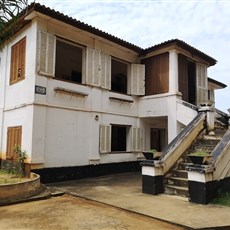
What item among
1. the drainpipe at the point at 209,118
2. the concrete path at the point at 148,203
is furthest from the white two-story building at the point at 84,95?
the concrete path at the point at 148,203

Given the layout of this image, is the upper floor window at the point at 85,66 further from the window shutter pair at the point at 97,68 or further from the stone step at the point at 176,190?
the stone step at the point at 176,190

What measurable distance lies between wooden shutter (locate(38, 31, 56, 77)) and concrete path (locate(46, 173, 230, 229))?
Answer: 4.19m

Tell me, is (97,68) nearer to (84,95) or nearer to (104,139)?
(84,95)

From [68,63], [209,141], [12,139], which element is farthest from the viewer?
[68,63]

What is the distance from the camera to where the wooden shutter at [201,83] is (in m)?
13.9

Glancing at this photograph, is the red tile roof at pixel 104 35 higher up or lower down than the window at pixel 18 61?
higher up

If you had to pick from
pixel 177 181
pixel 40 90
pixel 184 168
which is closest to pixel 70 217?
pixel 177 181

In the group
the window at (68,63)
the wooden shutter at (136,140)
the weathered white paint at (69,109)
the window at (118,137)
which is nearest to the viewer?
the weathered white paint at (69,109)

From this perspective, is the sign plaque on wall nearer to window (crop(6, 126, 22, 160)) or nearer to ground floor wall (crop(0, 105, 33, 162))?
ground floor wall (crop(0, 105, 33, 162))

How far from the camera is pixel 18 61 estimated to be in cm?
1085

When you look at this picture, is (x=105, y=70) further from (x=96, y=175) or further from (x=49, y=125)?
(x=96, y=175)

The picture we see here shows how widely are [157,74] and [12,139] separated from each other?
7222 mm

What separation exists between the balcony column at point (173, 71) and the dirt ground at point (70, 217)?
6.98 m

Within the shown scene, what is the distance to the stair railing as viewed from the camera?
26.9 feet
